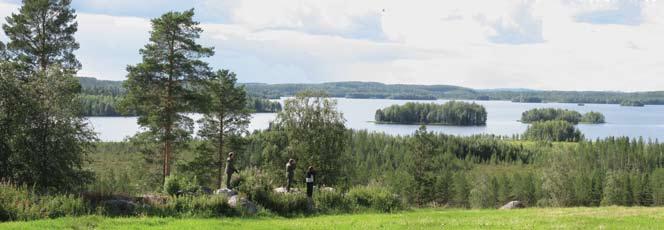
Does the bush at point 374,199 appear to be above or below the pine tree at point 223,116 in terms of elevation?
below

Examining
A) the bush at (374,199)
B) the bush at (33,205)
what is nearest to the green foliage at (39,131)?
the bush at (33,205)

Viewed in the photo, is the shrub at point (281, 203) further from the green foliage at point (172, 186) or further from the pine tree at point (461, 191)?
the pine tree at point (461, 191)

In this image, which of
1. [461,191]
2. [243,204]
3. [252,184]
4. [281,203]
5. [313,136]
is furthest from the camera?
[461,191]

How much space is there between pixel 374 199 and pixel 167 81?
16652 millimetres

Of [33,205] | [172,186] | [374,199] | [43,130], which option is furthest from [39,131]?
[374,199]

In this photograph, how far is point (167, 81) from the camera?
3628 cm

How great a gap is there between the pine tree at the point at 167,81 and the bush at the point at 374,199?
1453 centimetres

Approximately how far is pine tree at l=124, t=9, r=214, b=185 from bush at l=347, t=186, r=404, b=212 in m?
14.5

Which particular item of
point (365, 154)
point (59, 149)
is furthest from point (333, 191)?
point (365, 154)

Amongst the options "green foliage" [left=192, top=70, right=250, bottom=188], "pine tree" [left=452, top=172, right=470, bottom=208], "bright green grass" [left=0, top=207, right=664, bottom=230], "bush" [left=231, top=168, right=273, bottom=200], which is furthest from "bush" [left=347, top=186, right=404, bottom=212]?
"pine tree" [left=452, top=172, right=470, bottom=208]

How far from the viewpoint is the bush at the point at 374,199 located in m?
25.9

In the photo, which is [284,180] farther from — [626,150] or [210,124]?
[626,150]

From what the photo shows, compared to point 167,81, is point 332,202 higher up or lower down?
lower down

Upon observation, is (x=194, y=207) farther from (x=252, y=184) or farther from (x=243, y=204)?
(x=252, y=184)
